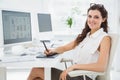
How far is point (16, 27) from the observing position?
218 centimetres

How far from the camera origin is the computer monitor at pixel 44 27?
9.70 feet

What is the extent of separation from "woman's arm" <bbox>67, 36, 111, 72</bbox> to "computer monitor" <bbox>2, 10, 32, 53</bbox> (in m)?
0.63

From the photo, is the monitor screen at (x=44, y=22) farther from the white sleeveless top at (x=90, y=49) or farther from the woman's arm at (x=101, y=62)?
the woman's arm at (x=101, y=62)

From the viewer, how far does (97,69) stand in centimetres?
181

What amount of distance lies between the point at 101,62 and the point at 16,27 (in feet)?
2.84

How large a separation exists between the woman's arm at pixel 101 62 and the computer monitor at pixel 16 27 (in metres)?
0.63

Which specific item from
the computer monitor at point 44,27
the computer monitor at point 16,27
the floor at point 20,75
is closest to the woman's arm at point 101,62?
the computer monitor at point 16,27

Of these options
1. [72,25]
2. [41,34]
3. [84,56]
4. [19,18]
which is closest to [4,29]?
[19,18]

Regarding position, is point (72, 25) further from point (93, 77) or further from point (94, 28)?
point (93, 77)

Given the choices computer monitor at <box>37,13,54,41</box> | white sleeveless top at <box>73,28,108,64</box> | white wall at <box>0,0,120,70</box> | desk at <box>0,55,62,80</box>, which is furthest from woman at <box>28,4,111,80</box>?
white wall at <box>0,0,120,70</box>

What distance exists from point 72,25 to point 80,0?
0.48 m

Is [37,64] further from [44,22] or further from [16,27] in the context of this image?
[44,22]

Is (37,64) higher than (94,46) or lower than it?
lower

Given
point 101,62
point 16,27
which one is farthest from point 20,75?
point 101,62
